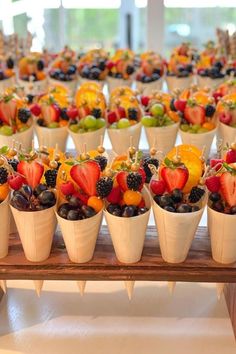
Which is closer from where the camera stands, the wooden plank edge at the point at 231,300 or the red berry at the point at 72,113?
the wooden plank edge at the point at 231,300

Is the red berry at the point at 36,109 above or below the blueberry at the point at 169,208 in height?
above

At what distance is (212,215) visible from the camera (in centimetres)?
134

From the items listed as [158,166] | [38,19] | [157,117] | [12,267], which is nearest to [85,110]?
[157,117]

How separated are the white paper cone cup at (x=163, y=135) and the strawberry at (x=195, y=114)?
0.20 ft

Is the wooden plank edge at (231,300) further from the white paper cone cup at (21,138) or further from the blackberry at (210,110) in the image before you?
the white paper cone cup at (21,138)

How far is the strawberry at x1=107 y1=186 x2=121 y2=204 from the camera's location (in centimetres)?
133

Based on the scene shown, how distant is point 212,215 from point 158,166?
225mm

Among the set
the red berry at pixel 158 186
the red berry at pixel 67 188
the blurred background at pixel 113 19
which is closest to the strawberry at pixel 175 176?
Result: the red berry at pixel 158 186

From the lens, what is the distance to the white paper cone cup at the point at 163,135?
2.08m

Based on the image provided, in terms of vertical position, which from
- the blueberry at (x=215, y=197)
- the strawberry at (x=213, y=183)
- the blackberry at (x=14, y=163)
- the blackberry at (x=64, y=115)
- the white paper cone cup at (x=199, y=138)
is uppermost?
the blackberry at (x=14, y=163)

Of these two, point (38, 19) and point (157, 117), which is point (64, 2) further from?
point (157, 117)

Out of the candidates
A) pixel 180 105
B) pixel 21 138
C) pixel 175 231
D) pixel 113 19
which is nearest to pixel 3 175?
pixel 175 231

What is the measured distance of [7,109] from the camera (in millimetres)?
2072

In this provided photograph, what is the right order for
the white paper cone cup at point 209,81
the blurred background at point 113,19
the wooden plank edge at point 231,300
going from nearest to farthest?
the wooden plank edge at point 231,300 < the white paper cone cup at point 209,81 < the blurred background at point 113,19
